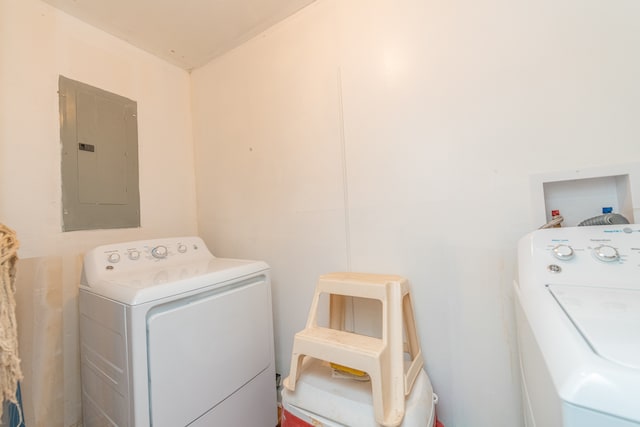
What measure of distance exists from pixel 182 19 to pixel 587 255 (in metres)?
2.12

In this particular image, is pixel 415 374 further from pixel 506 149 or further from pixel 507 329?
pixel 506 149

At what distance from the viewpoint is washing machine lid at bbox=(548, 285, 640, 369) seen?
38 cm

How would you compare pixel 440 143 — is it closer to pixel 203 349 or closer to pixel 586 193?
pixel 586 193

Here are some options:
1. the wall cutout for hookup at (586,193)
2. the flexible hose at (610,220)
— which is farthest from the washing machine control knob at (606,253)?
the wall cutout for hookup at (586,193)

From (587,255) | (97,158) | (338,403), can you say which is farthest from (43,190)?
(587,255)

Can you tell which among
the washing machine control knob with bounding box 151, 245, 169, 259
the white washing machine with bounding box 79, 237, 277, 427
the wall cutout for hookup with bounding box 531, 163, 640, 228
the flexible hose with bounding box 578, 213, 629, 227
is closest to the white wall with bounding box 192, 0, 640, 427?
the wall cutout for hookup with bounding box 531, 163, 640, 228

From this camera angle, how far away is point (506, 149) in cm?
98

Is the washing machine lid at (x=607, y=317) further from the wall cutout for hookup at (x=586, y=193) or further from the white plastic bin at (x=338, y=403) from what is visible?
the white plastic bin at (x=338, y=403)

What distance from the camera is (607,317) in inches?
18.9

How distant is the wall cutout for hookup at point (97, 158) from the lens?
1354 millimetres

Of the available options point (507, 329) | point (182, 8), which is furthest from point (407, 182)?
point (182, 8)

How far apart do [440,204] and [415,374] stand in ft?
2.20

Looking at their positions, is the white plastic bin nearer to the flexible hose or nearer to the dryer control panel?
the flexible hose

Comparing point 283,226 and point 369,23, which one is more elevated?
point 369,23
